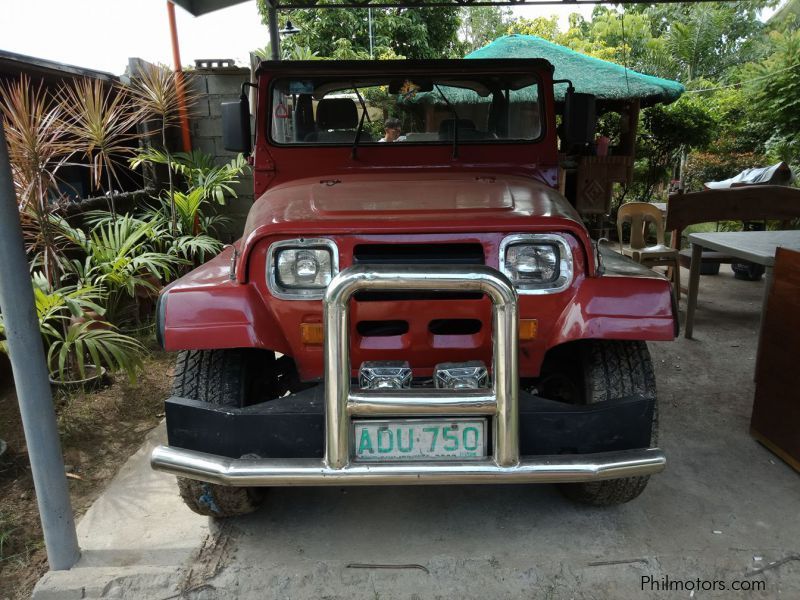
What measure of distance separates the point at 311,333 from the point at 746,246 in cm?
279

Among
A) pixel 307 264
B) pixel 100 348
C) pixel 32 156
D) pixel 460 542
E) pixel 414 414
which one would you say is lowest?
pixel 460 542

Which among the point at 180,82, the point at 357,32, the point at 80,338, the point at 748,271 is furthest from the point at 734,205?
the point at 357,32

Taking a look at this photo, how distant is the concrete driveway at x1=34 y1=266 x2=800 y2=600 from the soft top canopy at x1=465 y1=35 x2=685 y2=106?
7.09m

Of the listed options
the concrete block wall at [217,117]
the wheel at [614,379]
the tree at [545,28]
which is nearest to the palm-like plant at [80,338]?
the wheel at [614,379]

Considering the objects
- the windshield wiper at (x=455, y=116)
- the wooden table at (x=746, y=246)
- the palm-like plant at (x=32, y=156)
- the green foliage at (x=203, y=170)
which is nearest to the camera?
the windshield wiper at (x=455, y=116)

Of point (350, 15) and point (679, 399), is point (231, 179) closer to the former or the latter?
point (679, 399)

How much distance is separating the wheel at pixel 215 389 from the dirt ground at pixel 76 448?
62 cm

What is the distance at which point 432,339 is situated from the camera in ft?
7.29

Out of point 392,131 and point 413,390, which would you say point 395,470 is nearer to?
point 413,390

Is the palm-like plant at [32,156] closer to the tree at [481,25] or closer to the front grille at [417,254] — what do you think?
the front grille at [417,254]

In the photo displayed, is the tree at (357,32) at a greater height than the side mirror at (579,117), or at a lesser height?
greater

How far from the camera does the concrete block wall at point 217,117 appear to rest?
21.6 ft

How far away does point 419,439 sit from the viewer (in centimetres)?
190

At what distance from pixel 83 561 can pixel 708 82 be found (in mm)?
23683
